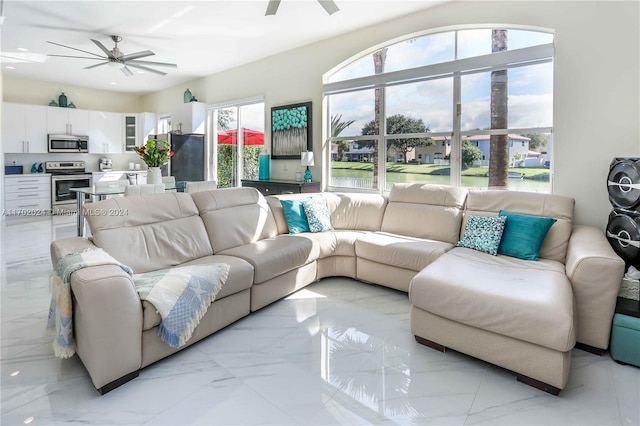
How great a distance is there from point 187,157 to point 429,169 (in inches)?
191

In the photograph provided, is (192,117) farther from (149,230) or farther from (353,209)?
(149,230)

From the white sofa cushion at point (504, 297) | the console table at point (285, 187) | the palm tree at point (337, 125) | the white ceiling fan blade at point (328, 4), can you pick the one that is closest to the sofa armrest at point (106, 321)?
the white sofa cushion at point (504, 297)

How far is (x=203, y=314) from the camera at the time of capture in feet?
7.61

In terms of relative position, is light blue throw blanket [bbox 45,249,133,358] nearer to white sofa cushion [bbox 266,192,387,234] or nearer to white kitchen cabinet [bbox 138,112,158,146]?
white sofa cushion [bbox 266,192,387,234]

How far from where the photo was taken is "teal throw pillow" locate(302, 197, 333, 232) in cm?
392

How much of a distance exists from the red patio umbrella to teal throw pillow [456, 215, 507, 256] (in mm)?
4124

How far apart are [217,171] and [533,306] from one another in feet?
21.1

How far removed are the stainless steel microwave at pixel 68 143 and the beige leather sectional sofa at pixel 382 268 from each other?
21.5ft

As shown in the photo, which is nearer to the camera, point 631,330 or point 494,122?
point 631,330

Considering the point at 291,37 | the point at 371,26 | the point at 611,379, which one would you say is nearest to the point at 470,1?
the point at 371,26

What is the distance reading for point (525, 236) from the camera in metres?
2.92

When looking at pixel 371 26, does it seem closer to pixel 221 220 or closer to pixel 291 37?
pixel 291 37

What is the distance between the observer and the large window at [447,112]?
3.61m

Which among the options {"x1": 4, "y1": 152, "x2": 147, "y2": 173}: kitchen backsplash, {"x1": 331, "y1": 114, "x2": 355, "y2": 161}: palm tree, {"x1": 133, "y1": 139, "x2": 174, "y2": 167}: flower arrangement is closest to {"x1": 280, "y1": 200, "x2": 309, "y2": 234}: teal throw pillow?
{"x1": 331, "y1": 114, "x2": 355, "y2": 161}: palm tree
